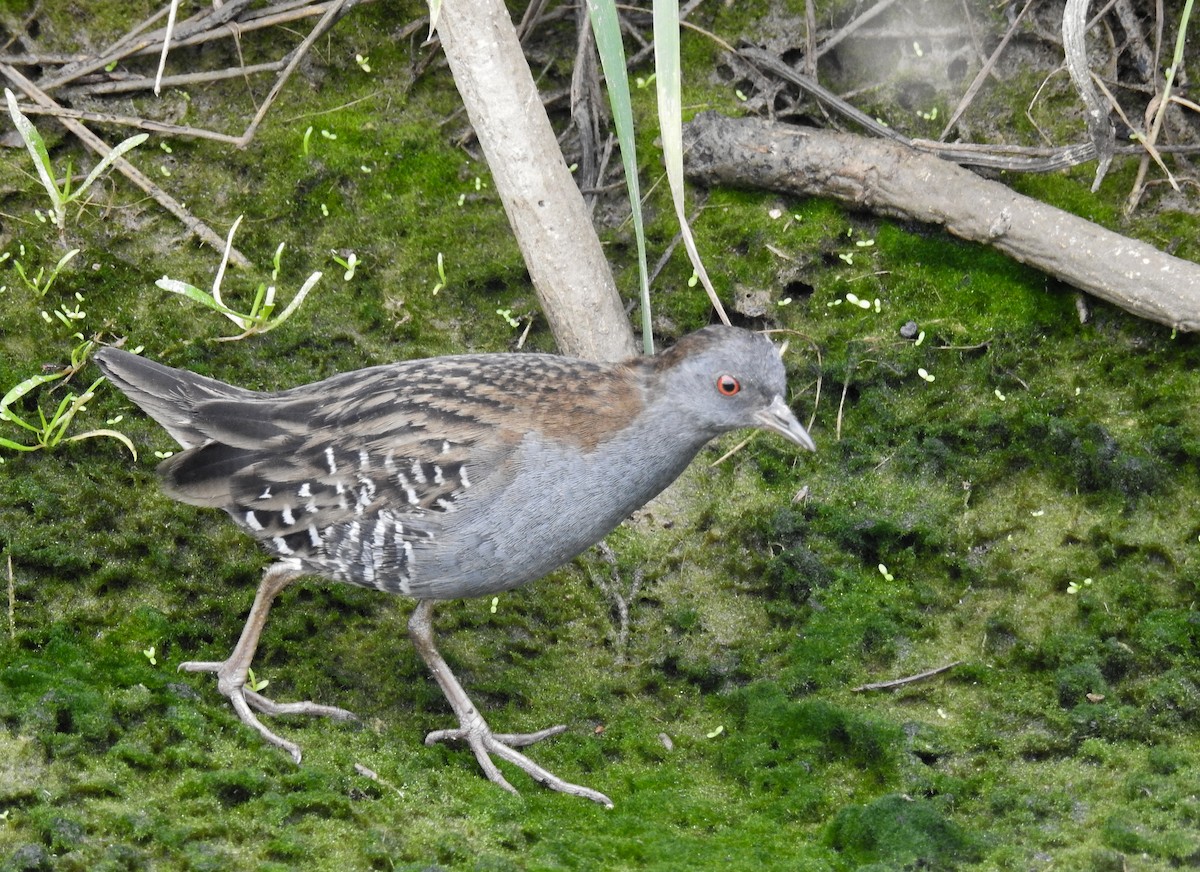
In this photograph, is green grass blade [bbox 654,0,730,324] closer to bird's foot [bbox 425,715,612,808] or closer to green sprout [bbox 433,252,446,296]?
bird's foot [bbox 425,715,612,808]

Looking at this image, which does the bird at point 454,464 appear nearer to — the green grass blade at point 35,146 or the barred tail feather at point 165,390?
the barred tail feather at point 165,390

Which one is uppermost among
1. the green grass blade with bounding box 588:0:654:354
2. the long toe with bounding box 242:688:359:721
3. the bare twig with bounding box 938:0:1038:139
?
the green grass blade with bounding box 588:0:654:354

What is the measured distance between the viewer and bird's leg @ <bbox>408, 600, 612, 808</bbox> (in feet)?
15.1

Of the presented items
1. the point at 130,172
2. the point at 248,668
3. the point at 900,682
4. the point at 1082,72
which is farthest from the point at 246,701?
the point at 1082,72

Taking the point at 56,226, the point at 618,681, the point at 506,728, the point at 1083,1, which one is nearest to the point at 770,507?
the point at 618,681

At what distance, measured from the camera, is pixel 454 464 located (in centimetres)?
460

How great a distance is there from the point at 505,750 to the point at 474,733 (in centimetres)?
15

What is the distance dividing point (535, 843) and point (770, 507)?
6.22ft

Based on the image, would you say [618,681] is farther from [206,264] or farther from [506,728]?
[206,264]

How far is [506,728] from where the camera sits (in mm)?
4957

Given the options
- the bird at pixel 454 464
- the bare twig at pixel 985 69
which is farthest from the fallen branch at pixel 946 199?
the bird at pixel 454 464

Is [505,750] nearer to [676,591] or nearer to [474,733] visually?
[474,733]

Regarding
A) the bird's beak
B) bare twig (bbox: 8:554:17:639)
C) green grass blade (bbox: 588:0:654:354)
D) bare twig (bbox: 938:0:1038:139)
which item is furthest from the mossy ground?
green grass blade (bbox: 588:0:654:354)

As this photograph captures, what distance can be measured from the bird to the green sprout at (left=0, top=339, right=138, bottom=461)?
18.6 inches
